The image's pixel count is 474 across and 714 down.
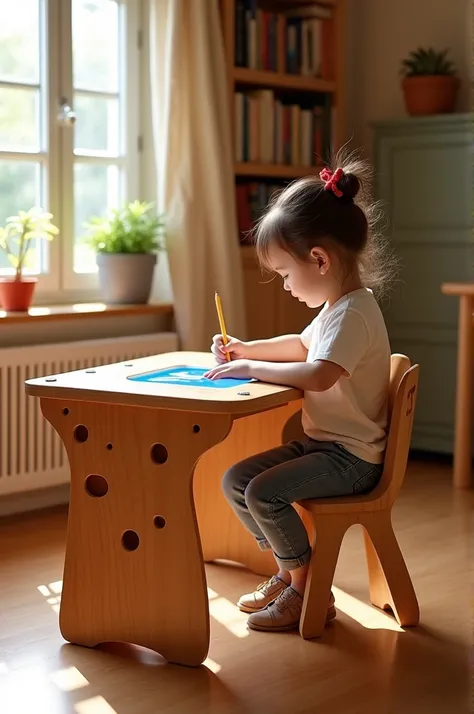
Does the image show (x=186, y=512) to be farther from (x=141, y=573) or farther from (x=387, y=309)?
(x=387, y=309)

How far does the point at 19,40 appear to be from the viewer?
3.70 m

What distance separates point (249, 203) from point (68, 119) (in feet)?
2.81

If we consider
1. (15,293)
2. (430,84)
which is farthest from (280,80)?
(15,293)

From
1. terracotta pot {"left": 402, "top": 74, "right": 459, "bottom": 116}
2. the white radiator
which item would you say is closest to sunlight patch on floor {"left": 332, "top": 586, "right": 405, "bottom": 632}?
the white radiator

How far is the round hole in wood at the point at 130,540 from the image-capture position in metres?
2.43

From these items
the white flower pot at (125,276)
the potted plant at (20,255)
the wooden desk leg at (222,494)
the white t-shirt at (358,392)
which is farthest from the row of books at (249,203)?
the white t-shirt at (358,392)

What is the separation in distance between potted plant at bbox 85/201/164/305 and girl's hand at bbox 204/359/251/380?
142 centimetres

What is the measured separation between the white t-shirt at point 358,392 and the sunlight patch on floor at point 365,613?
1.33ft

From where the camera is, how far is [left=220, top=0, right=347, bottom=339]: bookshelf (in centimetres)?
422

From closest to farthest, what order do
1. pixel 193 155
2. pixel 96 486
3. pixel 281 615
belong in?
1. pixel 96 486
2. pixel 281 615
3. pixel 193 155

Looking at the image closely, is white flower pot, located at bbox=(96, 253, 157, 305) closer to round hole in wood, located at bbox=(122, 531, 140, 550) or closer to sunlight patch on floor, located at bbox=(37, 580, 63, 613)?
sunlight patch on floor, located at bbox=(37, 580, 63, 613)

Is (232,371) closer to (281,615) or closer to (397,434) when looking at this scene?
(397,434)

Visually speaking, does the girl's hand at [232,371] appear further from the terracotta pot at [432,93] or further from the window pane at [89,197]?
the terracotta pot at [432,93]

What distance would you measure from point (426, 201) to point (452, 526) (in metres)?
1.48
